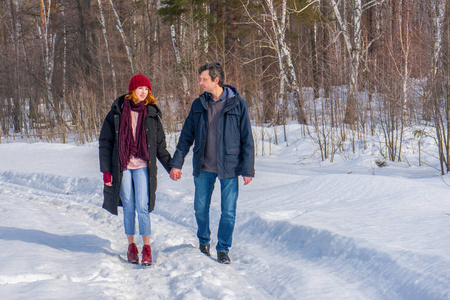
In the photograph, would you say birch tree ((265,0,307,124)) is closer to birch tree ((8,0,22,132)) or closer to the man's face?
the man's face

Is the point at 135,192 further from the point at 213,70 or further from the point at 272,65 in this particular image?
the point at 272,65

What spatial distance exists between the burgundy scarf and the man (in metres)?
0.34

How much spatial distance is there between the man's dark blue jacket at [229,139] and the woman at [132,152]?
0.98ft

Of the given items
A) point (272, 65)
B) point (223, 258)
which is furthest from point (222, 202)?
point (272, 65)

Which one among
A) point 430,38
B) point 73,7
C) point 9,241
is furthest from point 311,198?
point 73,7

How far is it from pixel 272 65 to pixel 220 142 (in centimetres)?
2100

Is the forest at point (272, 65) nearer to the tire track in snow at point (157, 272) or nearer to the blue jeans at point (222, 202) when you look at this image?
the blue jeans at point (222, 202)

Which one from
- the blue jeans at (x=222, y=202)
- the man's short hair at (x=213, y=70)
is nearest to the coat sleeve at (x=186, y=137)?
the blue jeans at (x=222, y=202)

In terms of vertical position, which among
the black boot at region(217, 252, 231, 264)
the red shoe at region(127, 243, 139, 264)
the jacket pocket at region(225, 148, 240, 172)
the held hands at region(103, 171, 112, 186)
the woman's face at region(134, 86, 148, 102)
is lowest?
the black boot at region(217, 252, 231, 264)

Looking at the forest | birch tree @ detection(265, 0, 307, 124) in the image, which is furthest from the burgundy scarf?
birch tree @ detection(265, 0, 307, 124)

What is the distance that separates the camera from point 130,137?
4.50 meters

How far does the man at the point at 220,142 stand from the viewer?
14.5ft

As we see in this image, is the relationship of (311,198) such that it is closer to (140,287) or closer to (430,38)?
(140,287)

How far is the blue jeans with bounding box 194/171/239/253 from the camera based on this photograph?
455 cm
